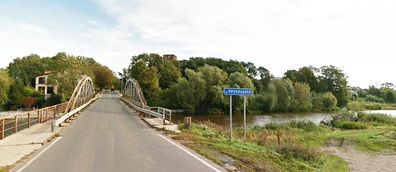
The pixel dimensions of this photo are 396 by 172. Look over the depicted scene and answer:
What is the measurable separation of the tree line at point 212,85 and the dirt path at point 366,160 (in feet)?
103

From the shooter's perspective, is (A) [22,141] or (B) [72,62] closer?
(A) [22,141]

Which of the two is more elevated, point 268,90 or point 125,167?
point 268,90

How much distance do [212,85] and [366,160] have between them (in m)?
49.2

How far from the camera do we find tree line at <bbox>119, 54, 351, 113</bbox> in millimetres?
65312

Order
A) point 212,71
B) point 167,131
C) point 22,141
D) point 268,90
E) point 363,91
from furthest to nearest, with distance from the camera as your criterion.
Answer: point 363,91
point 212,71
point 268,90
point 167,131
point 22,141

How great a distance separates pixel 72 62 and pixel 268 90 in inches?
1690

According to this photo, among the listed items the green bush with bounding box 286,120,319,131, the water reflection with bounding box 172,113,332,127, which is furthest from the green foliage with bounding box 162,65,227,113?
the green bush with bounding box 286,120,319,131

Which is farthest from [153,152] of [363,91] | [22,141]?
[363,91]

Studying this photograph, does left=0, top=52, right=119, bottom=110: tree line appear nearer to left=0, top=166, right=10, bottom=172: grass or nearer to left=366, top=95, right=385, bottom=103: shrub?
left=0, top=166, right=10, bottom=172: grass

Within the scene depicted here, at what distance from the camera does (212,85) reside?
67.6 metres

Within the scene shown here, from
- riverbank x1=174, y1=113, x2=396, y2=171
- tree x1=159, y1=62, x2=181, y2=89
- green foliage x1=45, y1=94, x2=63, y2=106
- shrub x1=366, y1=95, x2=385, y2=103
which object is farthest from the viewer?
shrub x1=366, y1=95, x2=385, y2=103

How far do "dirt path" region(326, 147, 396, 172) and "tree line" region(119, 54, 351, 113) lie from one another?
31.4 metres

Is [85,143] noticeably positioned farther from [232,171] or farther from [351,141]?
[351,141]

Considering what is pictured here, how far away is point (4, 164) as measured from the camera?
8.88 metres
